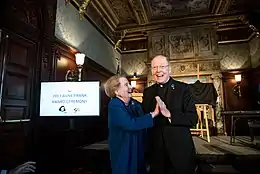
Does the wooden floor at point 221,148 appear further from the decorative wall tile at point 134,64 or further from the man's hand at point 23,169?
the decorative wall tile at point 134,64

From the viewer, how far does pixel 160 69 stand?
142 cm

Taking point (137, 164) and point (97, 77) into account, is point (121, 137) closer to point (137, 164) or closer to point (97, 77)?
point (137, 164)

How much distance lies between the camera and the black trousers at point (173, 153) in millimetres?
1309

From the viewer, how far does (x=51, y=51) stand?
10.4ft

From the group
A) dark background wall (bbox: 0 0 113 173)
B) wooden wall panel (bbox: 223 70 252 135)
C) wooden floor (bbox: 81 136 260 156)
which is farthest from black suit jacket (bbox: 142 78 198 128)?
wooden wall panel (bbox: 223 70 252 135)

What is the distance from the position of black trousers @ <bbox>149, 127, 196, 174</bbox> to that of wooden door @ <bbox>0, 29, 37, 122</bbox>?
180 cm

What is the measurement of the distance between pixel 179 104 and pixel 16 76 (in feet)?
6.67

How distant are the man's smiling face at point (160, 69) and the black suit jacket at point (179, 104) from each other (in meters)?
0.07

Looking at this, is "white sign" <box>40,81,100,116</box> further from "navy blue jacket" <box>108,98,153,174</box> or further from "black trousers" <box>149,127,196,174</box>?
"black trousers" <box>149,127,196,174</box>

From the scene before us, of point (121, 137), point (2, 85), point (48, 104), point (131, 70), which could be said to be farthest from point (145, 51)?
point (121, 137)

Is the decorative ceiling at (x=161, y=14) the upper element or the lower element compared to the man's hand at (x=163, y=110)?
upper

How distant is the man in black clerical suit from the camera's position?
1312 mm

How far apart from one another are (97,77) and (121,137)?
4042 mm

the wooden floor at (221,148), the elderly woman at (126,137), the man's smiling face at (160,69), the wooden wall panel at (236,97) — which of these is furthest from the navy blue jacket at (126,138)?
the wooden wall panel at (236,97)
